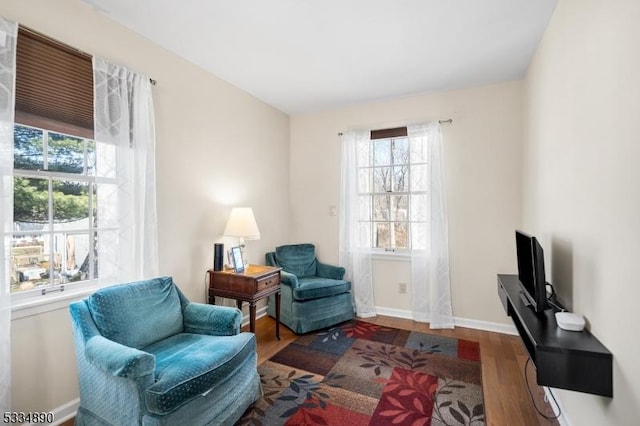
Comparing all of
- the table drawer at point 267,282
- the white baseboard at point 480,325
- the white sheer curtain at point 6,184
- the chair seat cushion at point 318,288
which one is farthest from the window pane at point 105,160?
the white baseboard at point 480,325

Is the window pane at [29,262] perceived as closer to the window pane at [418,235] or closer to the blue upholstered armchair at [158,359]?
the blue upholstered armchair at [158,359]

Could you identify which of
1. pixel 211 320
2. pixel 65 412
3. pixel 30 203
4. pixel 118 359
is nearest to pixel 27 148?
pixel 30 203

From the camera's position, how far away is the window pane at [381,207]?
373 centimetres

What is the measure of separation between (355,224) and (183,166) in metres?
2.02

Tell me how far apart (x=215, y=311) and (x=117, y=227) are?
0.89 m

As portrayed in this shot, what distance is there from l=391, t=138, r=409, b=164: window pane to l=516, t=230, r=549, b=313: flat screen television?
69.0 inches

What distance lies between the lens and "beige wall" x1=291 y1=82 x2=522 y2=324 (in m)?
3.14

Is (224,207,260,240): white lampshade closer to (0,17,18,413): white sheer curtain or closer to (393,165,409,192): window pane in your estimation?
(0,17,18,413): white sheer curtain

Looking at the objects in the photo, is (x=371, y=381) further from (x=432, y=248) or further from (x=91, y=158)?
(x=91, y=158)

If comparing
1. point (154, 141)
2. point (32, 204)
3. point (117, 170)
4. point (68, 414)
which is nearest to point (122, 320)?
point (68, 414)

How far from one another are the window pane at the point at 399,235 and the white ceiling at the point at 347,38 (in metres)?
1.54

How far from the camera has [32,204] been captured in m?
1.81

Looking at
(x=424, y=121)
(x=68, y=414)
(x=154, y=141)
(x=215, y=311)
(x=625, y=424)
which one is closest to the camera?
(x=625, y=424)

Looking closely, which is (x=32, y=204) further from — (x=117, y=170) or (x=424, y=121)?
(x=424, y=121)
